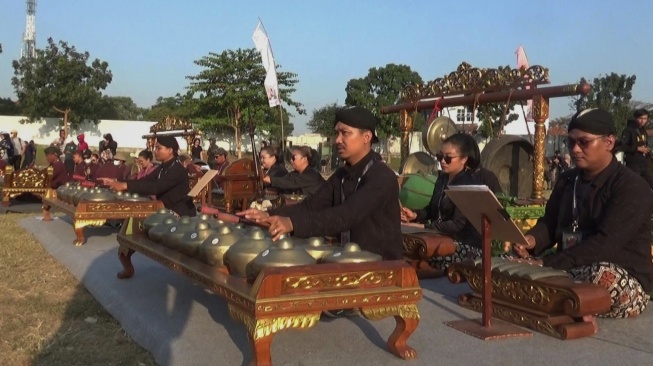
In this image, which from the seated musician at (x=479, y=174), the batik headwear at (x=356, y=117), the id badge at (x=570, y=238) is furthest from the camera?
the seated musician at (x=479, y=174)

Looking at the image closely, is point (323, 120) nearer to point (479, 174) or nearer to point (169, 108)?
point (169, 108)

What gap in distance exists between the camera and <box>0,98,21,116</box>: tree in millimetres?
40656

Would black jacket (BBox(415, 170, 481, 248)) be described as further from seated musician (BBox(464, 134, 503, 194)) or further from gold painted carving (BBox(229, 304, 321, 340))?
gold painted carving (BBox(229, 304, 321, 340))

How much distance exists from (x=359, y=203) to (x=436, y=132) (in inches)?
205

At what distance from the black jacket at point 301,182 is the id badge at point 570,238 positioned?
3845mm

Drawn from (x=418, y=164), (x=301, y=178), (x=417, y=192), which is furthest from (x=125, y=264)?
(x=418, y=164)

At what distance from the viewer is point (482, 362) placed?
124 inches

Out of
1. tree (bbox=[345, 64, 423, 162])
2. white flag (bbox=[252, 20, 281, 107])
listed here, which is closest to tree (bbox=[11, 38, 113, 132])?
tree (bbox=[345, 64, 423, 162])

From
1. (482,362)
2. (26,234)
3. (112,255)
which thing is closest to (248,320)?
(482,362)

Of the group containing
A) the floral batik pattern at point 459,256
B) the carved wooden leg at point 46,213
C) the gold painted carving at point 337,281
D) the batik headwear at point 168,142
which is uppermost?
the batik headwear at point 168,142

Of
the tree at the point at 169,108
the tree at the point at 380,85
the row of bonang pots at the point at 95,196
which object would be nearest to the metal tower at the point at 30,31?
the tree at the point at 169,108

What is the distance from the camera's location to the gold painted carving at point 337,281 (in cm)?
288

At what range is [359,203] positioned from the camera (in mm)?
3498

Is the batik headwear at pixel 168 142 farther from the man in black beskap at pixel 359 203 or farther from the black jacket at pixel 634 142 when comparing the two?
the black jacket at pixel 634 142
